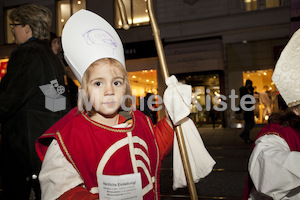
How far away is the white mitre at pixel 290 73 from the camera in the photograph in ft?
4.65

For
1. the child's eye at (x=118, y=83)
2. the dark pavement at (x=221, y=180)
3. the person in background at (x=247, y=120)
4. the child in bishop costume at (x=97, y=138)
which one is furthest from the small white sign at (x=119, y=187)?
the person in background at (x=247, y=120)

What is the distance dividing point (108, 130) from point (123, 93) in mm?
234

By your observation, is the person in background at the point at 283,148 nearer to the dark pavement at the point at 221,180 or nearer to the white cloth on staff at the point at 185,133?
the white cloth on staff at the point at 185,133

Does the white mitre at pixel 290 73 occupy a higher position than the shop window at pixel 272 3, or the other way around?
the shop window at pixel 272 3

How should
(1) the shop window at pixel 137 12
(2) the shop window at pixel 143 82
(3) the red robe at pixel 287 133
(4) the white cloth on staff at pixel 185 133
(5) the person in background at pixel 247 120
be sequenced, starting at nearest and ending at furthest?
(4) the white cloth on staff at pixel 185 133
(3) the red robe at pixel 287 133
(5) the person in background at pixel 247 120
(1) the shop window at pixel 137 12
(2) the shop window at pixel 143 82

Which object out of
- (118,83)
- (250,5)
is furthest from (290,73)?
(250,5)

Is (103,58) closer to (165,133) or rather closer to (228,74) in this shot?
(165,133)

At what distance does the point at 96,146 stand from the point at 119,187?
0.90 ft

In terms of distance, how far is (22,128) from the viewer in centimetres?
196

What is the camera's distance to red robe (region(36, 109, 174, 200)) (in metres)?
1.39

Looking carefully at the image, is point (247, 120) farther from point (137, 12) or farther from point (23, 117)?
point (137, 12)

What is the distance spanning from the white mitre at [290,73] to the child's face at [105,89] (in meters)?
0.89

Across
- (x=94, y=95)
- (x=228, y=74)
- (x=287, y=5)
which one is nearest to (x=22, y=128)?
(x=94, y=95)

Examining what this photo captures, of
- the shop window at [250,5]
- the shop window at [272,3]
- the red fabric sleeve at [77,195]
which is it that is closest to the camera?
the red fabric sleeve at [77,195]
